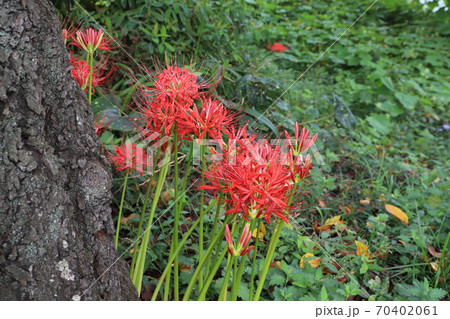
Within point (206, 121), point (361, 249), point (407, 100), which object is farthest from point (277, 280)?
point (407, 100)

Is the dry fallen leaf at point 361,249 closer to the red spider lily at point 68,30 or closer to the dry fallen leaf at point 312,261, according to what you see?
the dry fallen leaf at point 312,261

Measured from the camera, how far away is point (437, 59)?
5016mm

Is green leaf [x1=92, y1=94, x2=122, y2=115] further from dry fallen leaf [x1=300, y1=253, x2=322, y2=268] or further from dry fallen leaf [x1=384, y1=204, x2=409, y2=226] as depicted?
dry fallen leaf [x1=384, y1=204, x2=409, y2=226]

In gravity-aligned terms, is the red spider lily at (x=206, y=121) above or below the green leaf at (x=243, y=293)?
above

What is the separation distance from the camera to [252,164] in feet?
3.44

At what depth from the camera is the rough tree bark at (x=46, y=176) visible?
109 cm

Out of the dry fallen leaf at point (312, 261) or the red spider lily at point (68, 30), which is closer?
the red spider lily at point (68, 30)

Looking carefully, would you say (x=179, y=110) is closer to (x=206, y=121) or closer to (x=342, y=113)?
(x=206, y=121)

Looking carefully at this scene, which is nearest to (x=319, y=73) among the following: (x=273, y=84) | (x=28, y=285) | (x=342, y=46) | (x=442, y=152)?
(x=342, y=46)

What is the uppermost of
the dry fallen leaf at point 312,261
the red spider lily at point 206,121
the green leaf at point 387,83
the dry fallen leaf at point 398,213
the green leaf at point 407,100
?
the red spider lily at point 206,121

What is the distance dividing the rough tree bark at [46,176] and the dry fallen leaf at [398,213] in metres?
1.47

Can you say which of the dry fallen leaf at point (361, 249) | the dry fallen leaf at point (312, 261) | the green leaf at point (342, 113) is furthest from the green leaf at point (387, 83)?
the dry fallen leaf at point (312, 261)

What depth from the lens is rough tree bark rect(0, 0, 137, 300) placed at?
42.8 inches

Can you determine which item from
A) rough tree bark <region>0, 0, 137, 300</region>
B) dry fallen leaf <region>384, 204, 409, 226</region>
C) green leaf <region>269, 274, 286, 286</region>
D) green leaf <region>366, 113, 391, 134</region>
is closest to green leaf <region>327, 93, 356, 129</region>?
dry fallen leaf <region>384, 204, 409, 226</region>
